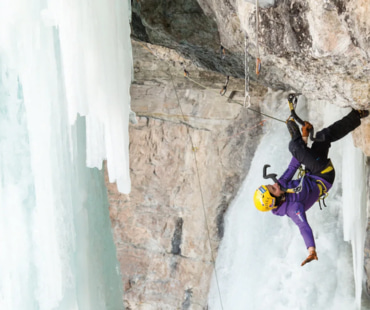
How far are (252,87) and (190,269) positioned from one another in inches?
106

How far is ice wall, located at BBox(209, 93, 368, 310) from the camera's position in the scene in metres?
6.11

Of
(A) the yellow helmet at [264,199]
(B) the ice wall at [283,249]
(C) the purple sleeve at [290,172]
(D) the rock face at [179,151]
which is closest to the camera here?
(A) the yellow helmet at [264,199]

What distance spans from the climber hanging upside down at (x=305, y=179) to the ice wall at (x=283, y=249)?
1.31m

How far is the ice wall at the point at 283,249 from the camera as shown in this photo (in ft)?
20.0

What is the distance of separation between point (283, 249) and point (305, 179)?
2552mm

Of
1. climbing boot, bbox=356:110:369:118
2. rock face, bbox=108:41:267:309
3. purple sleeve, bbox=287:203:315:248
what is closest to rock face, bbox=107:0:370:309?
rock face, bbox=108:41:267:309

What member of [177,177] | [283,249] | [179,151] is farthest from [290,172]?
[177,177]

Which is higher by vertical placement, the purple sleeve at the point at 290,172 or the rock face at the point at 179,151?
the rock face at the point at 179,151

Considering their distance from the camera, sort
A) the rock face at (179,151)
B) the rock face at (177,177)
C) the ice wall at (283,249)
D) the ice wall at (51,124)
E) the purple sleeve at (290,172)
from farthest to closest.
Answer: the rock face at (177,177), the ice wall at (283,249), the rock face at (179,151), the purple sleeve at (290,172), the ice wall at (51,124)

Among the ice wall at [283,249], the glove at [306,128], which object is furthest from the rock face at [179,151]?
the glove at [306,128]

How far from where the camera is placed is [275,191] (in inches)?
171

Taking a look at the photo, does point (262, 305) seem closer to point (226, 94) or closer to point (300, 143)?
A: point (226, 94)

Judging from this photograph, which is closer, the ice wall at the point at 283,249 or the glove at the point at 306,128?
the glove at the point at 306,128

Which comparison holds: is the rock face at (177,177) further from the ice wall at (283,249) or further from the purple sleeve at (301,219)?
the purple sleeve at (301,219)
